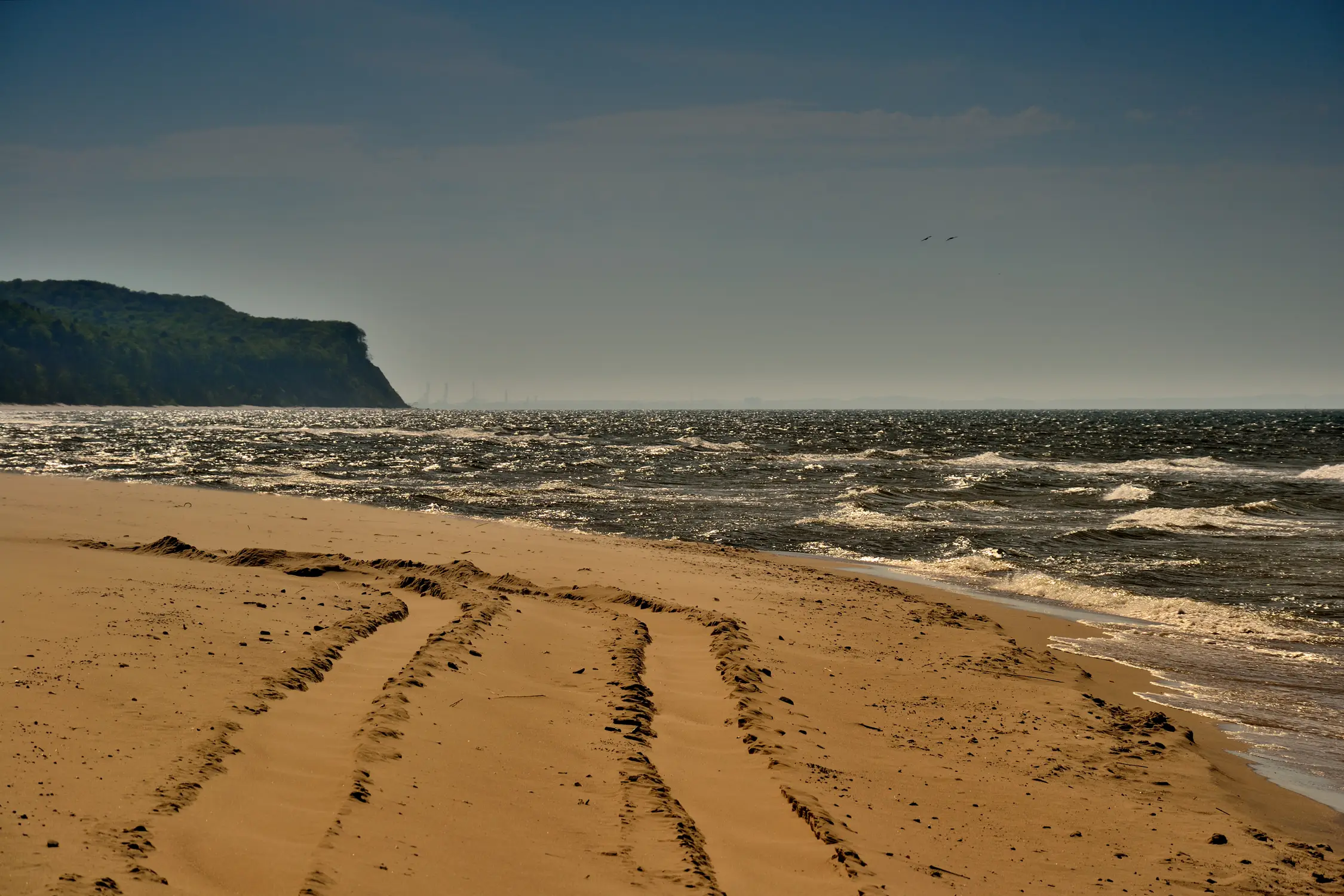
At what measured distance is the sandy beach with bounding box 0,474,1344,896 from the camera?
4598 millimetres

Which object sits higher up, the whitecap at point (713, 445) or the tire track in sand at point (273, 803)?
the whitecap at point (713, 445)

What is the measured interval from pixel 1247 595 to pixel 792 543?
922cm

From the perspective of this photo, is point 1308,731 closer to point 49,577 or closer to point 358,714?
point 358,714

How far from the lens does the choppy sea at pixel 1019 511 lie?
1128 cm

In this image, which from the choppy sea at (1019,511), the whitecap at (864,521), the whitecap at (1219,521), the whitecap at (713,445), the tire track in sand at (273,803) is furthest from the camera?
the whitecap at (713,445)

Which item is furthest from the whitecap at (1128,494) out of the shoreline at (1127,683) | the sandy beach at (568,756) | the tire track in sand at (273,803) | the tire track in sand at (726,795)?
the tire track in sand at (273,803)

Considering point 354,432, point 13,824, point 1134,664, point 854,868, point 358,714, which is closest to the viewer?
point 13,824

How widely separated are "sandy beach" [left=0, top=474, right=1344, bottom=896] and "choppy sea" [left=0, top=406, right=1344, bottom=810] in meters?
1.65

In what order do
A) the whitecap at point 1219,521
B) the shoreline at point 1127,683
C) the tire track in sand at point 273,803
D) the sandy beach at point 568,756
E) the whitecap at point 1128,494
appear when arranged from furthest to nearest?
the whitecap at point 1128,494, the whitecap at point 1219,521, the shoreline at point 1127,683, the sandy beach at point 568,756, the tire track in sand at point 273,803

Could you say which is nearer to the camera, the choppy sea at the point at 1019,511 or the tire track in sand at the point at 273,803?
the tire track in sand at the point at 273,803

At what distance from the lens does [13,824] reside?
13.9 ft

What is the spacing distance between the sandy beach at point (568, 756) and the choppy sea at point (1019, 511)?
5.40 feet

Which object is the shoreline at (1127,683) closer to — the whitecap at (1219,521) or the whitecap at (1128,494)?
the whitecap at (1219,521)

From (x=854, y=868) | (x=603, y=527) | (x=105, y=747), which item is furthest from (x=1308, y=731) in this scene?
(x=603, y=527)
